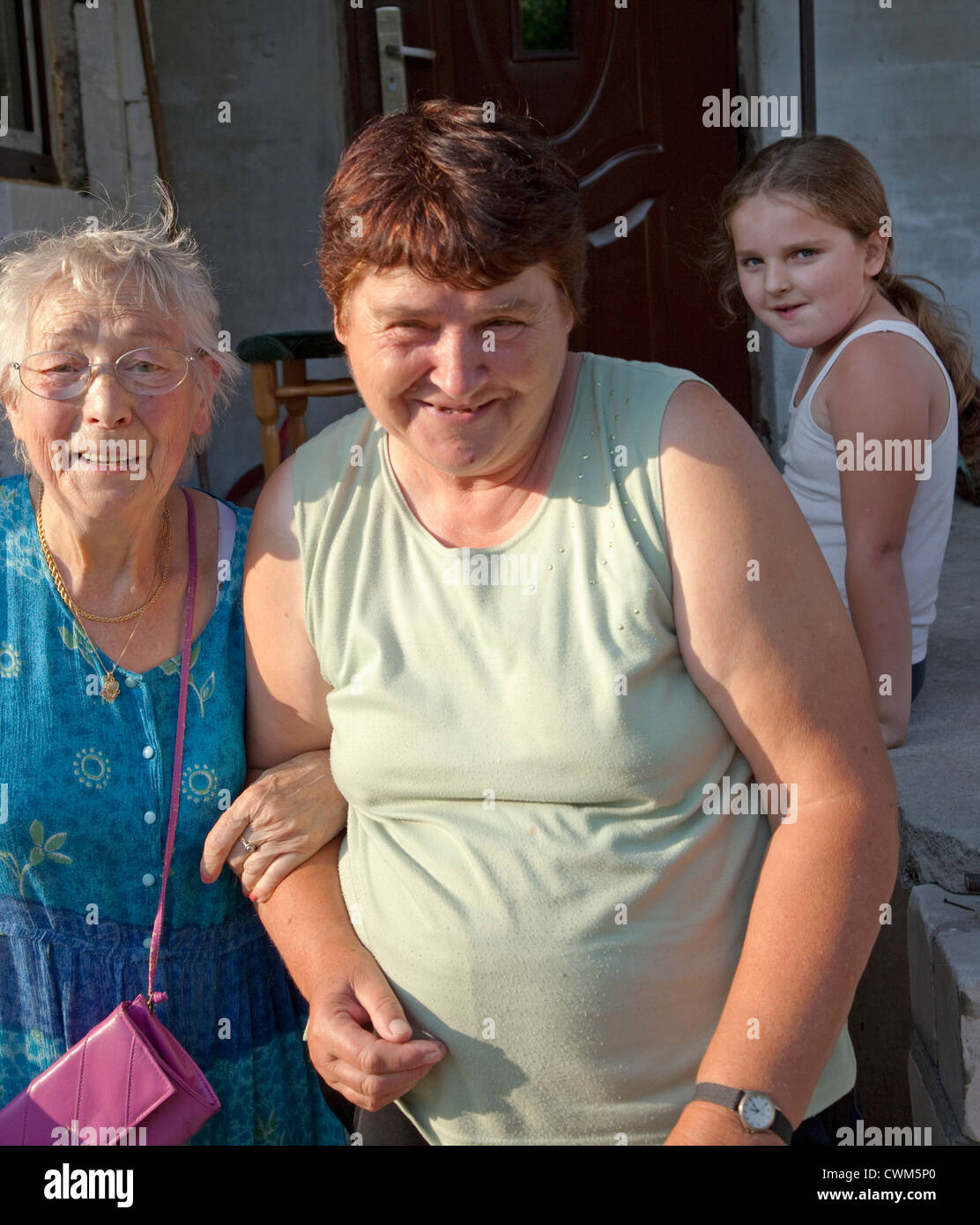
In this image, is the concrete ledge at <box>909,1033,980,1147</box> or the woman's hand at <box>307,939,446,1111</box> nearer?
the woman's hand at <box>307,939,446,1111</box>

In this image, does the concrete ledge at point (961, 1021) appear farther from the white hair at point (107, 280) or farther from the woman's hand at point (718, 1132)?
the white hair at point (107, 280)

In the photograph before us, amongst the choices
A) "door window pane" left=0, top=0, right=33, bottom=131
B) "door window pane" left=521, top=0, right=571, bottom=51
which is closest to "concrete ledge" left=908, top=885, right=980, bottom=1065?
"door window pane" left=0, top=0, right=33, bottom=131

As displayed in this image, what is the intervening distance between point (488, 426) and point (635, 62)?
3.75m

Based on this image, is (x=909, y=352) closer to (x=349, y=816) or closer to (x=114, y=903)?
(x=349, y=816)

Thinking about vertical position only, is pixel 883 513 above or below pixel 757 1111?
above

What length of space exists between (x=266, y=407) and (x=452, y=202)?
2.77 meters

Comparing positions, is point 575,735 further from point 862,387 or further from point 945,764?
point 862,387

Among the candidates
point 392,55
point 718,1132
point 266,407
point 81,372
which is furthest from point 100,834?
point 392,55

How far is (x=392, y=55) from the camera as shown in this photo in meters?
4.57

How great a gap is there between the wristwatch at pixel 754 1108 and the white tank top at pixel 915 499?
1.32 m

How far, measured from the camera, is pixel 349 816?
66.7 inches

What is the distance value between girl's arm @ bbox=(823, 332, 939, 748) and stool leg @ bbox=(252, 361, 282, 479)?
218 cm

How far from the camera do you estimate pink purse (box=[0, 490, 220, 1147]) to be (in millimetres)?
1609

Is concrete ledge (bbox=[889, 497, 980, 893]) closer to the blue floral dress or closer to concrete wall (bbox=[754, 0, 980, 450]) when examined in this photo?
the blue floral dress
